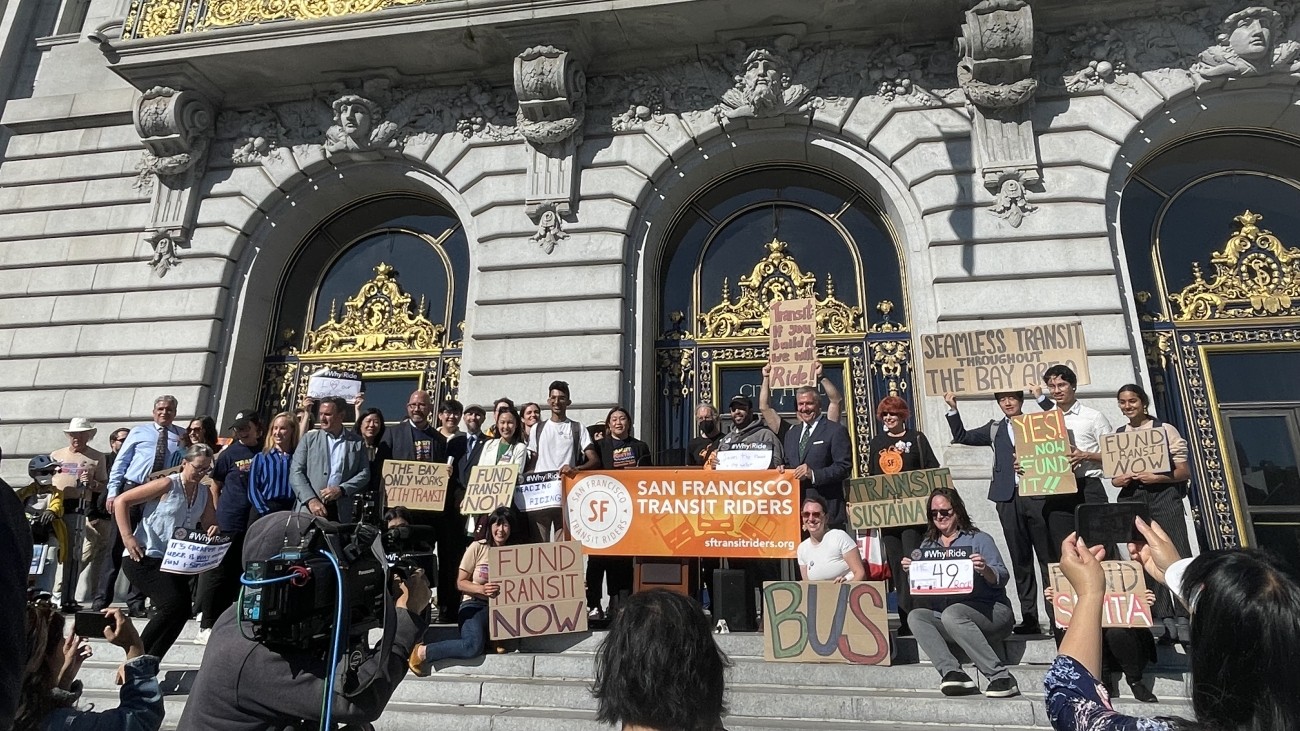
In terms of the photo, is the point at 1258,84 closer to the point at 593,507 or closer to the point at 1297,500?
the point at 1297,500

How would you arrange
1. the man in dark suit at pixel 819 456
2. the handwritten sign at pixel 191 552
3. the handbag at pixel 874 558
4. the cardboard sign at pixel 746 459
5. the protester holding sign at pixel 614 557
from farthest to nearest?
1. the protester holding sign at pixel 614 557
2. the cardboard sign at pixel 746 459
3. the man in dark suit at pixel 819 456
4. the handbag at pixel 874 558
5. the handwritten sign at pixel 191 552

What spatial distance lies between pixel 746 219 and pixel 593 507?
6085 millimetres

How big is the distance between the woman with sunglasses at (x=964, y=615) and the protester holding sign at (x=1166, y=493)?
1271mm

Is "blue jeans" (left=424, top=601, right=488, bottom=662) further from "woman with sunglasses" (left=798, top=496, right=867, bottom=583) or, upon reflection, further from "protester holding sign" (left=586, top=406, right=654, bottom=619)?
"woman with sunglasses" (left=798, top=496, right=867, bottom=583)

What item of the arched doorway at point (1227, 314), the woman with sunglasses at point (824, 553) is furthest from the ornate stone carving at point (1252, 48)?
the woman with sunglasses at point (824, 553)

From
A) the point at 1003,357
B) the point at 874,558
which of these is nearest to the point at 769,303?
the point at 1003,357

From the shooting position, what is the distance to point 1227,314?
9875mm

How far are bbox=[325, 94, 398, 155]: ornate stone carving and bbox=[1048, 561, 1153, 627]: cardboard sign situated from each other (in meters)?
10.9

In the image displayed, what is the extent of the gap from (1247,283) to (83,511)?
15.2 metres

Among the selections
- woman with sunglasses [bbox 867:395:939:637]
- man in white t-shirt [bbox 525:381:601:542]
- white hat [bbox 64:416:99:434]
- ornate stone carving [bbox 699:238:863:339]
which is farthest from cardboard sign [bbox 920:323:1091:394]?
white hat [bbox 64:416:99:434]

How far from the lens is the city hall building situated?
958 centimetres

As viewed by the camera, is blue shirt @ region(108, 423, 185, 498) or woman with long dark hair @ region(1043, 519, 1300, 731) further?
blue shirt @ region(108, 423, 185, 498)

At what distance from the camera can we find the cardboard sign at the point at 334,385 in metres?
8.98

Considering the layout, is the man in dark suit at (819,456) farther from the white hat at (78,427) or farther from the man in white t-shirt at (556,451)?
the white hat at (78,427)
